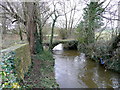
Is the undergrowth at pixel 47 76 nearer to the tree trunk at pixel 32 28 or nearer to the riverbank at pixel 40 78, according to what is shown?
the riverbank at pixel 40 78

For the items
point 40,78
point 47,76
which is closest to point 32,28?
point 47,76

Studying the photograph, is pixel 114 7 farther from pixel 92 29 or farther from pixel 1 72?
pixel 1 72

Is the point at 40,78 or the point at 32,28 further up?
the point at 32,28

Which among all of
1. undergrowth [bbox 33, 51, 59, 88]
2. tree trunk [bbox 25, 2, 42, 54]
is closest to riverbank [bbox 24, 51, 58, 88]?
undergrowth [bbox 33, 51, 59, 88]

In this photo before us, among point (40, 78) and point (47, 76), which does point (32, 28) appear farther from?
point (40, 78)

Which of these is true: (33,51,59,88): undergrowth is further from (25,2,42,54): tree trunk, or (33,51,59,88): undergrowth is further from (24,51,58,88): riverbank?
(25,2,42,54): tree trunk

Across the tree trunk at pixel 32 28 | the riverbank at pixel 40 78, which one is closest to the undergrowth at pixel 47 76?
the riverbank at pixel 40 78

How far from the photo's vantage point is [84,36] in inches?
390

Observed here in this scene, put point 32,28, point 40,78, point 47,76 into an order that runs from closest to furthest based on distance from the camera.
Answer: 1. point 40,78
2. point 47,76
3. point 32,28

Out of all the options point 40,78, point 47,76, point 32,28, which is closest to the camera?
point 40,78

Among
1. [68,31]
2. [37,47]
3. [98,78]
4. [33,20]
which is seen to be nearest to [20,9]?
[33,20]

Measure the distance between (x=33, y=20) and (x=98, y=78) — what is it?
243 inches

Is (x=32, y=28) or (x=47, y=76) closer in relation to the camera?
(x=47, y=76)

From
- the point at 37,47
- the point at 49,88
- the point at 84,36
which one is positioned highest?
the point at 84,36
